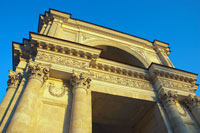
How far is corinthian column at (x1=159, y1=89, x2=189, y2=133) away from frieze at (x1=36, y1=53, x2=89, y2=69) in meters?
Answer: 5.29

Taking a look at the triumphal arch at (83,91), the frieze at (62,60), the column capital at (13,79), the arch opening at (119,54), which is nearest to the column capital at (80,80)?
the triumphal arch at (83,91)

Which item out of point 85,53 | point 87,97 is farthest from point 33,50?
point 87,97

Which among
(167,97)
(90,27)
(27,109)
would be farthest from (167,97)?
(90,27)

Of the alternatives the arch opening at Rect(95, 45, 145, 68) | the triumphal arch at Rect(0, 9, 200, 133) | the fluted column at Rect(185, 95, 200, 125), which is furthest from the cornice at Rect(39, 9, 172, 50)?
the fluted column at Rect(185, 95, 200, 125)

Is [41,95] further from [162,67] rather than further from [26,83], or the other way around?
[162,67]

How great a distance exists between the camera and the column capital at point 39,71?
28.2ft

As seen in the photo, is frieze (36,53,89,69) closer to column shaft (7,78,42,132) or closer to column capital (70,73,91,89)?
column capital (70,73,91,89)

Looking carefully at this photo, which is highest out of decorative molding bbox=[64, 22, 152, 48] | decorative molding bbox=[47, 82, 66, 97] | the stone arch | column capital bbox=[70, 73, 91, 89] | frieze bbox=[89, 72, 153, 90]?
decorative molding bbox=[64, 22, 152, 48]

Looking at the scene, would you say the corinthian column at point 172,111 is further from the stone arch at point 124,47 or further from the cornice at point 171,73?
the stone arch at point 124,47

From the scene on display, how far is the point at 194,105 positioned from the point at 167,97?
229 centimetres

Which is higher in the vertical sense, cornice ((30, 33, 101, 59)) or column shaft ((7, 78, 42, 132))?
cornice ((30, 33, 101, 59))

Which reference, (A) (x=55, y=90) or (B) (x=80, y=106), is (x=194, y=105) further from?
(A) (x=55, y=90)

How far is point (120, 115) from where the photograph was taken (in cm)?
1228

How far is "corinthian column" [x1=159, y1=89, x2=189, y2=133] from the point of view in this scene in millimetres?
9211
